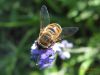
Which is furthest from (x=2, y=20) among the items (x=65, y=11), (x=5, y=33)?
(x=65, y=11)

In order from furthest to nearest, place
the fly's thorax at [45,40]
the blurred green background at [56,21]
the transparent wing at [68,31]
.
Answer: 1. the blurred green background at [56,21]
2. the transparent wing at [68,31]
3. the fly's thorax at [45,40]

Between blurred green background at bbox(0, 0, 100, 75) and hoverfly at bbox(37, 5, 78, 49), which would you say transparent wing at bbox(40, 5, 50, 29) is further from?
blurred green background at bbox(0, 0, 100, 75)

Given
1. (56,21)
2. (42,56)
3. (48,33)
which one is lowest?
(42,56)

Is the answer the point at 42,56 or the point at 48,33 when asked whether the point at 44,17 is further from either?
the point at 42,56

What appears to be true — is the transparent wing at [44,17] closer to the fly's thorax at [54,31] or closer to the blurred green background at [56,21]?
the fly's thorax at [54,31]

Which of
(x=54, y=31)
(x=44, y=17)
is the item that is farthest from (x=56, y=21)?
(x=54, y=31)

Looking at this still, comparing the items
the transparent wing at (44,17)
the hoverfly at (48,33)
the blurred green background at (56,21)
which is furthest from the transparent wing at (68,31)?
the blurred green background at (56,21)

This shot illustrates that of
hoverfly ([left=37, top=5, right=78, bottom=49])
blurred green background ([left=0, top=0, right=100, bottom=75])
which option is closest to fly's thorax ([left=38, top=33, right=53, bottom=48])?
hoverfly ([left=37, top=5, right=78, bottom=49])

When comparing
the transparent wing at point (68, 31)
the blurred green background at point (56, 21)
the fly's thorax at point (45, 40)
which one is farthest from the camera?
the blurred green background at point (56, 21)

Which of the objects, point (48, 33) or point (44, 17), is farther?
point (44, 17)
